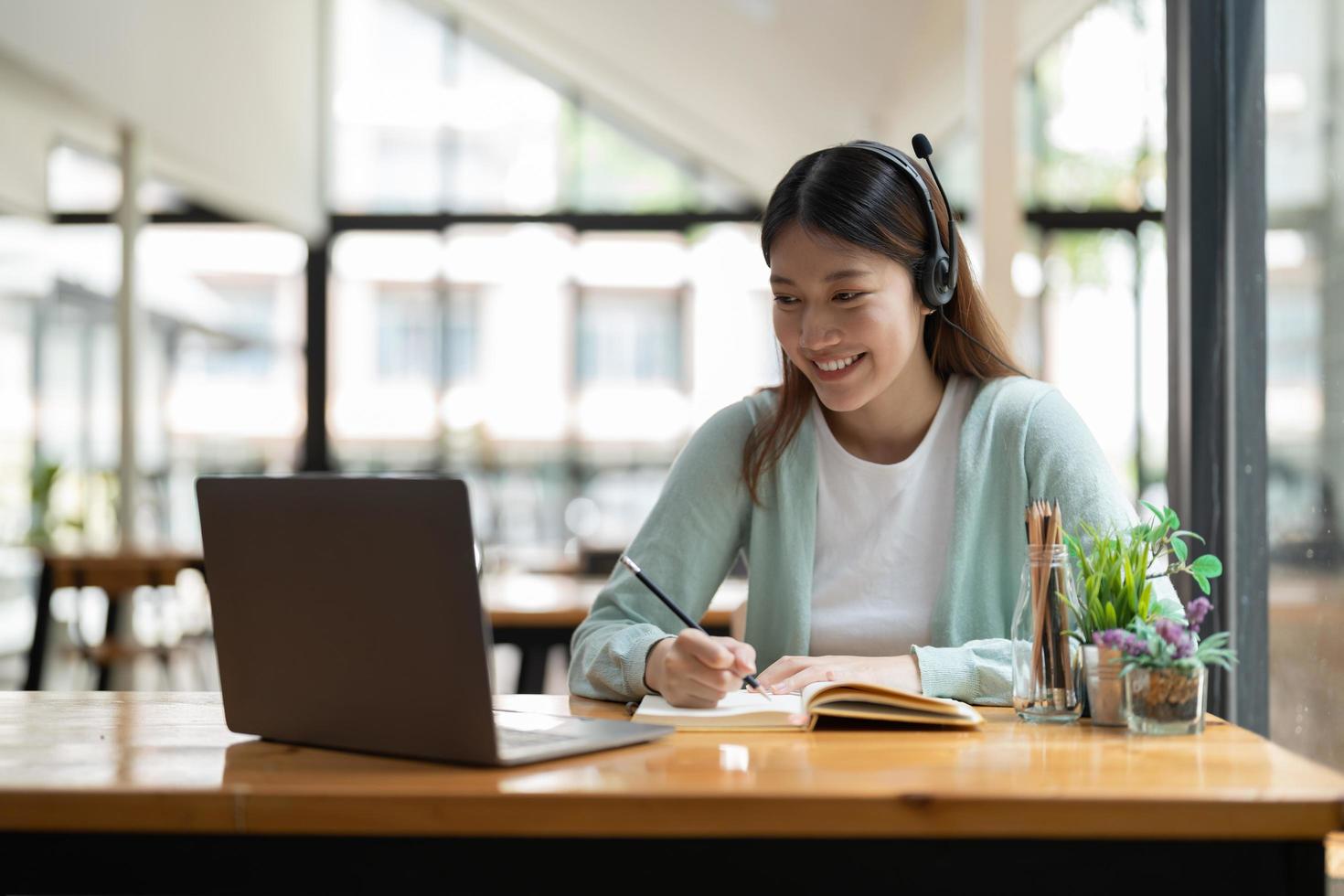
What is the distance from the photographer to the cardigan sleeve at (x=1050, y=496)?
1373 mm

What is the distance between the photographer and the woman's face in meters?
1.60

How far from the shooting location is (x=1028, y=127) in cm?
540

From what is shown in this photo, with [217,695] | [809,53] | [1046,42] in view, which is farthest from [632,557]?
[809,53]

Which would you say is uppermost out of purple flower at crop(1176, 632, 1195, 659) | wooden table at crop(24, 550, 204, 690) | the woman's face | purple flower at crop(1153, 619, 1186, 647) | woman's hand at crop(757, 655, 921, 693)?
the woman's face

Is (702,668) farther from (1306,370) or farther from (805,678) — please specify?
(1306,370)

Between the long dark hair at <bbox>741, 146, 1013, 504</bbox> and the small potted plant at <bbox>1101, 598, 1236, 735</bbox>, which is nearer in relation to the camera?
the small potted plant at <bbox>1101, 598, 1236, 735</bbox>

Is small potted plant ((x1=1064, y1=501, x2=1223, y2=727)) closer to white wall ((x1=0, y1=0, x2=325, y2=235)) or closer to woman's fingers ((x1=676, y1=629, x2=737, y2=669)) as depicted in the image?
woman's fingers ((x1=676, y1=629, x2=737, y2=669))

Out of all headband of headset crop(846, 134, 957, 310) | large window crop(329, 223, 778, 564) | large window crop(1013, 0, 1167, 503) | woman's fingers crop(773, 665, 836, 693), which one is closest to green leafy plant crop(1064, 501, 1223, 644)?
woman's fingers crop(773, 665, 836, 693)

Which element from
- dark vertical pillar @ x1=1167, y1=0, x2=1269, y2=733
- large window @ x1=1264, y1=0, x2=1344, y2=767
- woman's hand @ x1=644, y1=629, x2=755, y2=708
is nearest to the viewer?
woman's hand @ x1=644, y1=629, x2=755, y2=708

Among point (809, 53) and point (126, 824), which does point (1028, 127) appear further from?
point (126, 824)

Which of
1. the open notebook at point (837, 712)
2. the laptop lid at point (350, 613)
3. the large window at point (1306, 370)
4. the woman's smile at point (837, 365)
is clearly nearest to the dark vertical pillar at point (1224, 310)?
the large window at point (1306, 370)

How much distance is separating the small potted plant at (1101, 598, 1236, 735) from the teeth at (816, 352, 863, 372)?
1.78 ft

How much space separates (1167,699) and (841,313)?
0.62 m

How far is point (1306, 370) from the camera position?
1.99 m
